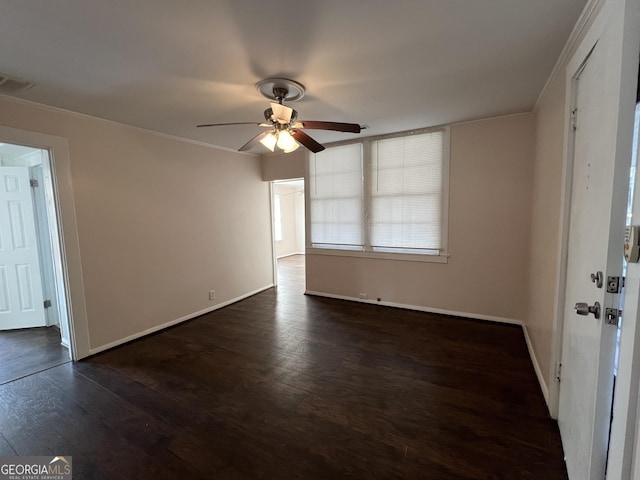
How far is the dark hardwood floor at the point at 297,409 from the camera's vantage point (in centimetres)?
160

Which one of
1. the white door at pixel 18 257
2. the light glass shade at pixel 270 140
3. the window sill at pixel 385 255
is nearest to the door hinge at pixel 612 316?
the light glass shade at pixel 270 140

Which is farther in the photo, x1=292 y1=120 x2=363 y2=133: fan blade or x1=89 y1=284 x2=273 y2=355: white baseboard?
x1=89 y1=284 x2=273 y2=355: white baseboard

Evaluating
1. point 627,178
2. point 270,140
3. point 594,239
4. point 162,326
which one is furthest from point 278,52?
point 162,326

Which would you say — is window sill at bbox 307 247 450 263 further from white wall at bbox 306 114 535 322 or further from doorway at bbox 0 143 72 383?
doorway at bbox 0 143 72 383

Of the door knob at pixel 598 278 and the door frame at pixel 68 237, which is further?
the door frame at pixel 68 237

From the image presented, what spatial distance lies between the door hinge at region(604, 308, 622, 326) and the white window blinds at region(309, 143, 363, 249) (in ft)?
10.8

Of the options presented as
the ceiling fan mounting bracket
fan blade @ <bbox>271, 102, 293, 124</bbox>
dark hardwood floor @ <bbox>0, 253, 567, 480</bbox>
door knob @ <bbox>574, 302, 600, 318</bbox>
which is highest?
the ceiling fan mounting bracket

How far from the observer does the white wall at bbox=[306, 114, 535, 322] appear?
3.16 meters

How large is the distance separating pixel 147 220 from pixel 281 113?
2301 millimetres

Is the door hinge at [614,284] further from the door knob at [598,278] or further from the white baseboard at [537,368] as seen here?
the white baseboard at [537,368]

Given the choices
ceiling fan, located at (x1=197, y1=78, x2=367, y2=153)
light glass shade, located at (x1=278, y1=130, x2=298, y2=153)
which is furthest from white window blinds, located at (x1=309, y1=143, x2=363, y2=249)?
light glass shade, located at (x1=278, y1=130, x2=298, y2=153)

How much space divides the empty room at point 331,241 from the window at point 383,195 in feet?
0.10

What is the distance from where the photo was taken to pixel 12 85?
2115mm

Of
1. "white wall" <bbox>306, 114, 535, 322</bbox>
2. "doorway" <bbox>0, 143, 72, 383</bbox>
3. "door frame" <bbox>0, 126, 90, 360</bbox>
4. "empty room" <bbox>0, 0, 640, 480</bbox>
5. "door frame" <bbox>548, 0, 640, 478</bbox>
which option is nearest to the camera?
"door frame" <bbox>548, 0, 640, 478</bbox>
